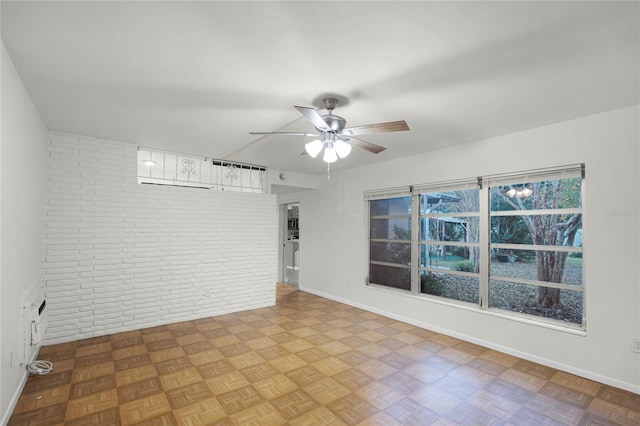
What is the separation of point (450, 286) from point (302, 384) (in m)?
2.58

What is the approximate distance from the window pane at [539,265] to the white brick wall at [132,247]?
148 inches

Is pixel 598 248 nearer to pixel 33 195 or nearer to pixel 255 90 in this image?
pixel 255 90

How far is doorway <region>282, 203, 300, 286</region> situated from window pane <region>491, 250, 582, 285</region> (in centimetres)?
445

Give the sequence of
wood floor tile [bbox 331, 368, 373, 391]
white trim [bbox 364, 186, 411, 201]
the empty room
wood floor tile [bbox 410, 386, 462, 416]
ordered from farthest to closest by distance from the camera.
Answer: white trim [bbox 364, 186, 411, 201] → wood floor tile [bbox 331, 368, 373, 391] → wood floor tile [bbox 410, 386, 462, 416] → the empty room

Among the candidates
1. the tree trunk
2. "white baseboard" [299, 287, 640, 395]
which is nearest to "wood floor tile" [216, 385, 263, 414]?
"white baseboard" [299, 287, 640, 395]

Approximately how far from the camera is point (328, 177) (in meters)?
3.44

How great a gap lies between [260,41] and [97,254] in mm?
3724

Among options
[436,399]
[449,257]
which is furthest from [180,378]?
[449,257]

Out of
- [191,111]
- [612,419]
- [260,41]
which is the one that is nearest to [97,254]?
[191,111]

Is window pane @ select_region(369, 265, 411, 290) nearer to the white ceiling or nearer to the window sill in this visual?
the window sill

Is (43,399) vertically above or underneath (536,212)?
underneath

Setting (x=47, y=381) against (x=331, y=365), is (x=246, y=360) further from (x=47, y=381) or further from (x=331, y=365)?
(x=47, y=381)

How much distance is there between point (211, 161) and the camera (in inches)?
205

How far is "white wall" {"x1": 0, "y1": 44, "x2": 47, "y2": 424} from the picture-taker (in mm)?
2113
